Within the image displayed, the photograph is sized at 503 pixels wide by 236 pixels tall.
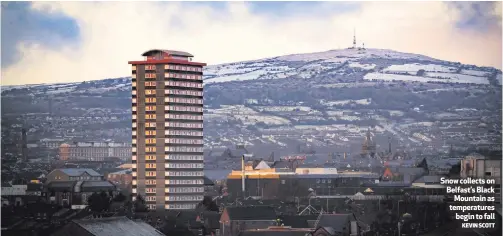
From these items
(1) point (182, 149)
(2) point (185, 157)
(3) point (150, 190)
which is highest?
(1) point (182, 149)

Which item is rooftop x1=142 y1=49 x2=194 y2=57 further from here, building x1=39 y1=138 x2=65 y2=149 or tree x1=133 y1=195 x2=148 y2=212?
building x1=39 y1=138 x2=65 y2=149

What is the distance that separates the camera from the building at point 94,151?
151 m

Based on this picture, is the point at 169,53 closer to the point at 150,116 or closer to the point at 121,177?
the point at 150,116

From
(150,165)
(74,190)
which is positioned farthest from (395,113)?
(150,165)

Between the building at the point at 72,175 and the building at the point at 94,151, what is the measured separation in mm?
22755

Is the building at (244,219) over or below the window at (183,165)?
below

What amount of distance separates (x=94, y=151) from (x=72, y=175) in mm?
34066

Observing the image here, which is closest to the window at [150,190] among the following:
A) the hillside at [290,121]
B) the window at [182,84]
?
the window at [182,84]

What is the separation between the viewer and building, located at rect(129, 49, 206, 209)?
105 m

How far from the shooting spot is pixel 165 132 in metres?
107

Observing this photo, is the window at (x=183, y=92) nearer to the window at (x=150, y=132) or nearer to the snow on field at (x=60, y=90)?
the window at (x=150, y=132)

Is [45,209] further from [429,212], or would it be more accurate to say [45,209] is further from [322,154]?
[322,154]

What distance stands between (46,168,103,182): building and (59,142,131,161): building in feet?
74.7

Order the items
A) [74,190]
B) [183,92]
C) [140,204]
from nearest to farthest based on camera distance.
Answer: [140,204] → [183,92] → [74,190]
